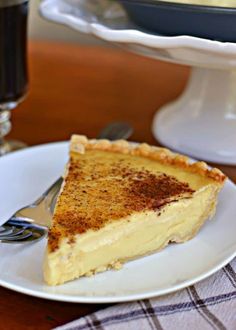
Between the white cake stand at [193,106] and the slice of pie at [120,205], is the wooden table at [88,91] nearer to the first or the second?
the white cake stand at [193,106]

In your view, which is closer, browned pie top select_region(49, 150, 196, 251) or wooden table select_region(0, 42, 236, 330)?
browned pie top select_region(49, 150, 196, 251)

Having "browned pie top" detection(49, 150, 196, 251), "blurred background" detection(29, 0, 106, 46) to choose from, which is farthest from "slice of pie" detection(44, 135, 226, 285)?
"blurred background" detection(29, 0, 106, 46)

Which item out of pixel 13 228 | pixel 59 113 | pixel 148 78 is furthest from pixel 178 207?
pixel 148 78

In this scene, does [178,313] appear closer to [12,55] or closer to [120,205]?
[120,205]

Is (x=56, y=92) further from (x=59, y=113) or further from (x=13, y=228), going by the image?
(x=13, y=228)

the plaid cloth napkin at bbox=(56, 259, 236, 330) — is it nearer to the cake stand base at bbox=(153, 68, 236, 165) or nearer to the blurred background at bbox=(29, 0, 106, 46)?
the cake stand base at bbox=(153, 68, 236, 165)

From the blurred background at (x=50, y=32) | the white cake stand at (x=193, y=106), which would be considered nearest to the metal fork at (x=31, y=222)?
the white cake stand at (x=193, y=106)
